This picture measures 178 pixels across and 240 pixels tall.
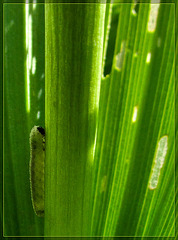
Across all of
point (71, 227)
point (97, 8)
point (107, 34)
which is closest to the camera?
point (97, 8)

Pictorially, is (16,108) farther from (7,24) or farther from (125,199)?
(125,199)

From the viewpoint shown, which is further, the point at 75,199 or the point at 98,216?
the point at 98,216

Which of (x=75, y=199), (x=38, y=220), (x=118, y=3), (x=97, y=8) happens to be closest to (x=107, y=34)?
(x=118, y=3)

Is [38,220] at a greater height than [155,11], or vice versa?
[155,11]

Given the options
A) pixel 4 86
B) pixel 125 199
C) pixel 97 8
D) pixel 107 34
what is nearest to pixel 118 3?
pixel 107 34

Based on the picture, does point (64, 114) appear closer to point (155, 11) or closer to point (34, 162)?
point (34, 162)

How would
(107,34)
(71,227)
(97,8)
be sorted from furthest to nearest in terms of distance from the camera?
(107,34) < (71,227) < (97,8)

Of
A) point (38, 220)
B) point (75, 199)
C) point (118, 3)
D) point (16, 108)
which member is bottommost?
point (38, 220)
